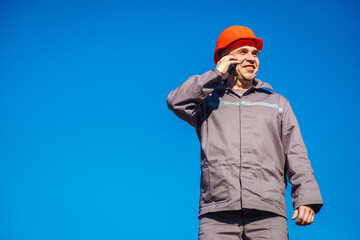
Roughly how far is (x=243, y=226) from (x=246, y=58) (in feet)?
5.94

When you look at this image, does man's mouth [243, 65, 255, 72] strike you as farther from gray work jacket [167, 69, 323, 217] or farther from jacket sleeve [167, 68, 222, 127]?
jacket sleeve [167, 68, 222, 127]

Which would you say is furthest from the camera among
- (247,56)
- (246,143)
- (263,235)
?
(247,56)

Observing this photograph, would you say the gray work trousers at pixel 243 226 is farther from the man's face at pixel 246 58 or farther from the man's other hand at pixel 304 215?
the man's face at pixel 246 58

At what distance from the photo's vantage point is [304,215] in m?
3.70

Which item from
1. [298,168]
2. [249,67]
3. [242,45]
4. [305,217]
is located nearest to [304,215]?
[305,217]

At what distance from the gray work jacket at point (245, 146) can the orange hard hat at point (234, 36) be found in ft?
1.80

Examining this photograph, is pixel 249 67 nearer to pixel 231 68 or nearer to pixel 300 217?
pixel 231 68

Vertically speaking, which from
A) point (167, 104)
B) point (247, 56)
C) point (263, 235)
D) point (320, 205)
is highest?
point (247, 56)

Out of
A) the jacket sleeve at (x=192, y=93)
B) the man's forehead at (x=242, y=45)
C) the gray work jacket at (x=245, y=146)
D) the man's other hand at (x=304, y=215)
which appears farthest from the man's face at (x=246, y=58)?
the man's other hand at (x=304, y=215)

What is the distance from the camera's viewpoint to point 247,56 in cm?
457

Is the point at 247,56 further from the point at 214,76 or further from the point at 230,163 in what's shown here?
the point at 230,163

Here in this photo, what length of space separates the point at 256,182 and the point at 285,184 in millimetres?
452

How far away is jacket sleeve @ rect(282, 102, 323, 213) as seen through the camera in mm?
3775

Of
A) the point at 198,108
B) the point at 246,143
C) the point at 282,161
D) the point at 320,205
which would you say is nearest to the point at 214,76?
the point at 198,108
